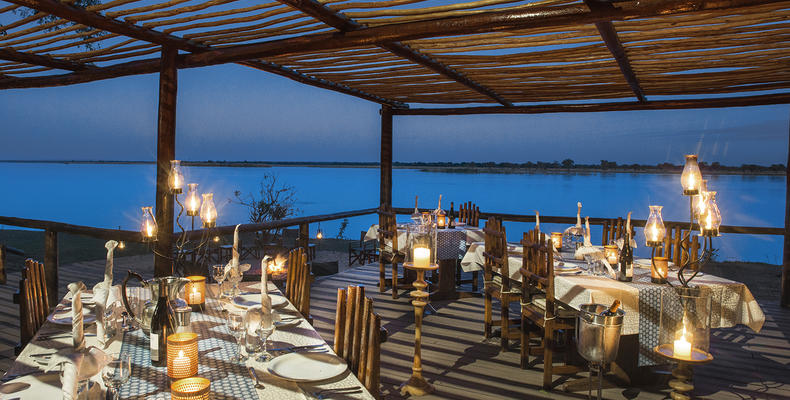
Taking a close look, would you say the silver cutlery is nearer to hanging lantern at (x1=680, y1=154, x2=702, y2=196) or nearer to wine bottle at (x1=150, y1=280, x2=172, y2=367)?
wine bottle at (x1=150, y1=280, x2=172, y2=367)

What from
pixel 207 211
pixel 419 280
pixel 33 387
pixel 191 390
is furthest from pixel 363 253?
pixel 191 390

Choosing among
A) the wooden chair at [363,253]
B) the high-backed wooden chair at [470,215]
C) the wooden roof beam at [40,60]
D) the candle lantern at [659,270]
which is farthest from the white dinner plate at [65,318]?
the wooden chair at [363,253]

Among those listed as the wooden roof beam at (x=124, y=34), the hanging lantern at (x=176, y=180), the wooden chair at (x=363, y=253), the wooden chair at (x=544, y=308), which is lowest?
the wooden chair at (x=363, y=253)

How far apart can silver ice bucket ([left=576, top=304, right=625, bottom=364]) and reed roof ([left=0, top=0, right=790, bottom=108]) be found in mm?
1688

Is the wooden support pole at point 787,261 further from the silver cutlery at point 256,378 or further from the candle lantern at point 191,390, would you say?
the candle lantern at point 191,390

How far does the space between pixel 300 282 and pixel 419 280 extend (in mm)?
678

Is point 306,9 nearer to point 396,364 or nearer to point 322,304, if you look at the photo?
point 396,364

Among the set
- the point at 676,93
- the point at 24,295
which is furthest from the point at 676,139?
the point at 24,295

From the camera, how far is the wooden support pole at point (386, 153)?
6965 millimetres

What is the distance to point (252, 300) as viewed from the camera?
2373mm

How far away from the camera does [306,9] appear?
9.32 feet

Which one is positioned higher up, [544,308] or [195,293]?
[195,293]

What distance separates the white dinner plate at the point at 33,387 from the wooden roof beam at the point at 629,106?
591 cm

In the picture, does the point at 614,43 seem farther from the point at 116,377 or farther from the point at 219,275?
the point at 116,377
